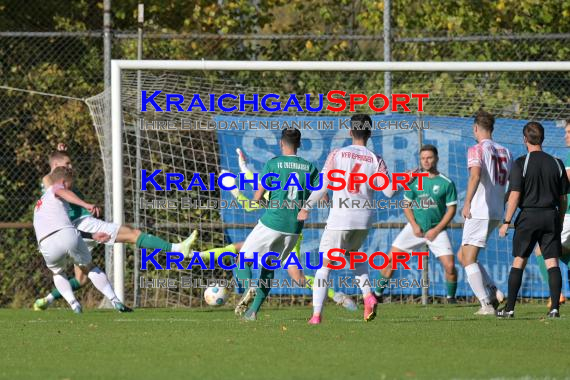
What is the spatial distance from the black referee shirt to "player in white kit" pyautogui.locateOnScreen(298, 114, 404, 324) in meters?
1.37

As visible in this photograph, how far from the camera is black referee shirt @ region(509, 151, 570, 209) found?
11016 mm

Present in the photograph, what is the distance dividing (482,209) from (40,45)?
22.1 ft

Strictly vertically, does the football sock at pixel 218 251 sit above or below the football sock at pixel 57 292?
above

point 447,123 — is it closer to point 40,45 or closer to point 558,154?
point 558,154

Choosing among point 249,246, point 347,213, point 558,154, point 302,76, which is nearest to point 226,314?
point 249,246

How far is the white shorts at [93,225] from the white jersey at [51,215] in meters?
0.47

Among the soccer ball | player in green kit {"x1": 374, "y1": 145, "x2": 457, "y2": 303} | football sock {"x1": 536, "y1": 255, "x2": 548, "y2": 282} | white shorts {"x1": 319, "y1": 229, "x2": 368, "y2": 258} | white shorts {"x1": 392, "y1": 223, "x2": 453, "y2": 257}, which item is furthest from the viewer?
white shorts {"x1": 392, "y1": 223, "x2": 453, "y2": 257}

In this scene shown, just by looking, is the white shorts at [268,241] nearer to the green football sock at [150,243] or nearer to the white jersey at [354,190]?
the white jersey at [354,190]

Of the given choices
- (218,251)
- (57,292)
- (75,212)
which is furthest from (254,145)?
(57,292)

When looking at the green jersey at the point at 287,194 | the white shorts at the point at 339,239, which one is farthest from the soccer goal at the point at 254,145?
the white shorts at the point at 339,239

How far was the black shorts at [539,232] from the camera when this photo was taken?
11.0 meters

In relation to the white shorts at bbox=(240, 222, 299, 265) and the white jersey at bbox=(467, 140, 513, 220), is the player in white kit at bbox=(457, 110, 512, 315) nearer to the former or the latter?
the white jersey at bbox=(467, 140, 513, 220)

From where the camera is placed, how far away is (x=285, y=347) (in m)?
8.67

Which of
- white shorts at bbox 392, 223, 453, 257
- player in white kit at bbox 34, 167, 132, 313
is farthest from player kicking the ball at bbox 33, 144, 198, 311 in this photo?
white shorts at bbox 392, 223, 453, 257
